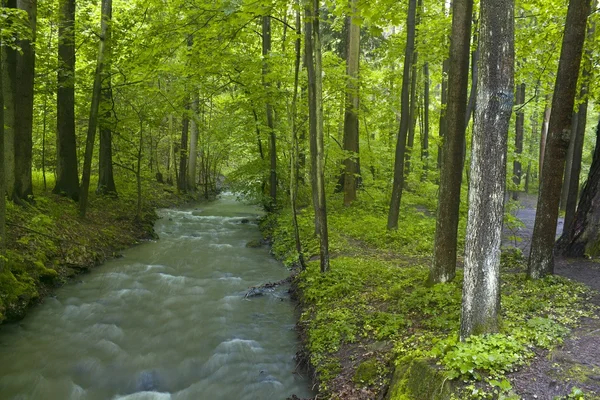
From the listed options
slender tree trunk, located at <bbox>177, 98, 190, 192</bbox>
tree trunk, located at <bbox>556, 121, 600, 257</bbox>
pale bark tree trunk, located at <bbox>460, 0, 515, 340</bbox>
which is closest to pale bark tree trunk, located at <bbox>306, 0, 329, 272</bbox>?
pale bark tree trunk, located at <bbox>460, 0, 515, 340</bbox>

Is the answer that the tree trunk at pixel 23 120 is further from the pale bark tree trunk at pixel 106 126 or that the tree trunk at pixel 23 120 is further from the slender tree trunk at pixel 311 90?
the slender tree trunk at pixel 311 90

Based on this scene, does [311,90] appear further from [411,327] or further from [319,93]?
[411,327]

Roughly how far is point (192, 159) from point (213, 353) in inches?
722

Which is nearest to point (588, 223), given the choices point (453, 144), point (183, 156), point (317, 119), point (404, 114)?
point (453, 144)

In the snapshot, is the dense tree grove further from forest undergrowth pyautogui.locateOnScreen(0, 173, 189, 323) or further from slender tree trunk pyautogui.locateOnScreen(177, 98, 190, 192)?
slender tree trunk pyautogui.locateOnScreen(177, 98, 190, 192)

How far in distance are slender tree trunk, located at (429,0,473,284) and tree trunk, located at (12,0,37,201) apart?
941 cm

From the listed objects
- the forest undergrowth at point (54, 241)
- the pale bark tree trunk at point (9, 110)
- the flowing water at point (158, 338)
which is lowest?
the flowing water at point (158, 338)

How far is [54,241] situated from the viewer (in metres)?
9.23

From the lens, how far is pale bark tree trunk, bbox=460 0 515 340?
3.51 metres

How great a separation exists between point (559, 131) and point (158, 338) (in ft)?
22.7

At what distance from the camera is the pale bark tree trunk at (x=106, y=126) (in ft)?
37.0

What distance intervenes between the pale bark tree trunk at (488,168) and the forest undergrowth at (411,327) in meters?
0.33

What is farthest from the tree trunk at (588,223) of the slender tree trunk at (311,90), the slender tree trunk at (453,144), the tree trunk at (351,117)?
the tree trunk at (351,117)

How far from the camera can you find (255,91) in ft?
38.2
